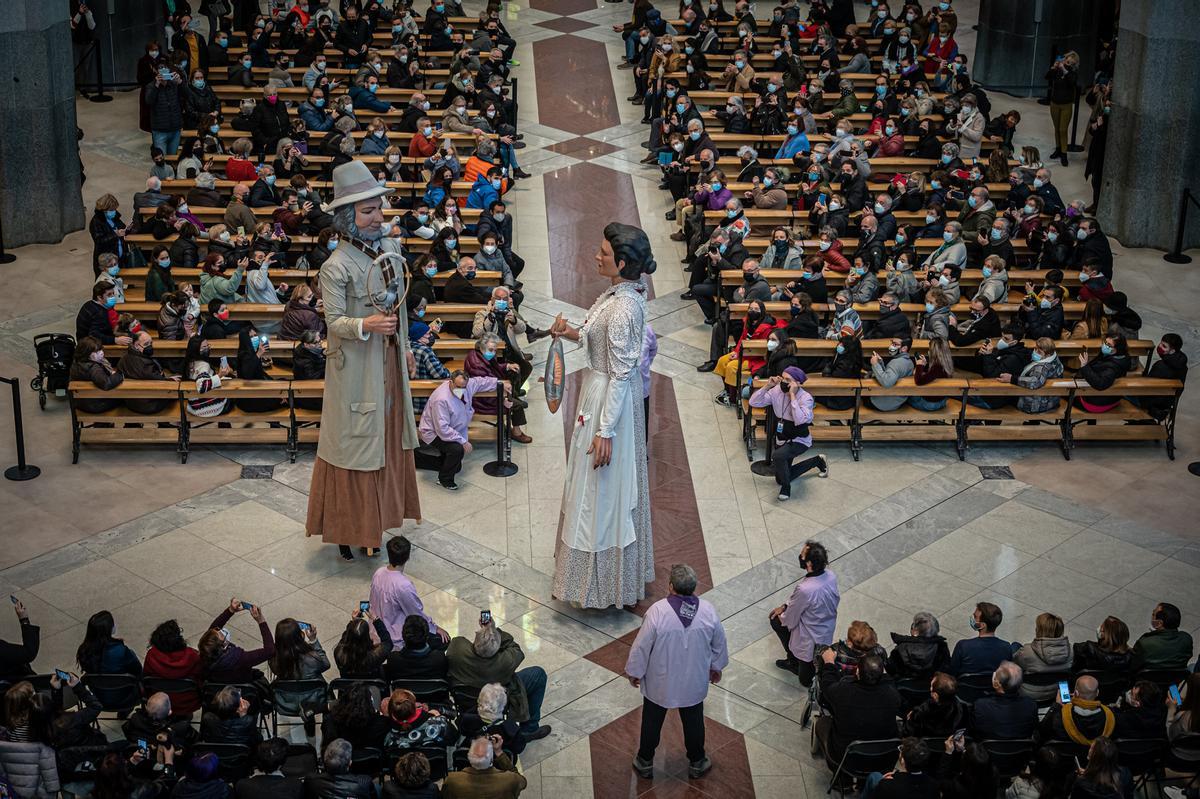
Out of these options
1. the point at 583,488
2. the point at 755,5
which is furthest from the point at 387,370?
the point at 755,5

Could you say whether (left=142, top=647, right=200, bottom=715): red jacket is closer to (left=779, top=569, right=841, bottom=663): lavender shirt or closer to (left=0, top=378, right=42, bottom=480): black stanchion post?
(left=779, top=569, right=841, bottom=663): lavender shirt

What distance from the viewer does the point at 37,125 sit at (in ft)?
66.4

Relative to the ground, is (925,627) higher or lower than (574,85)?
lower

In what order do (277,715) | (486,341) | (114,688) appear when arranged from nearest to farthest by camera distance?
(114,688) < (277,715) < (486,341)

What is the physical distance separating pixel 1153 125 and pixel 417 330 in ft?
37.4

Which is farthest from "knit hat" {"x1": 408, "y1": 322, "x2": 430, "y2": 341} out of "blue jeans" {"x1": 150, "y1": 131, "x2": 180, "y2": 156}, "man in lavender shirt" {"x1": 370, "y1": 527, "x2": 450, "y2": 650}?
"blue jeans" {"x1": 150, "y1": 131, "x2": 180, "y2": 156}

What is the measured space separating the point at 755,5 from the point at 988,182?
14.3m

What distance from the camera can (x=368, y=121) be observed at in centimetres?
2414

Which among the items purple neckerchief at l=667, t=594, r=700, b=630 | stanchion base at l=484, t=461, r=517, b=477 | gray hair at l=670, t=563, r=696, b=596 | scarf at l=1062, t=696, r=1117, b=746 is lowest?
stanchion base at l=484, t=461, r=517, b=477

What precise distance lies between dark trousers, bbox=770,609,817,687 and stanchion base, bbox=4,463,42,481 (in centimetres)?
761

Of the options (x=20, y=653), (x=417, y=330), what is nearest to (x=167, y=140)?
(x=417, y=330)

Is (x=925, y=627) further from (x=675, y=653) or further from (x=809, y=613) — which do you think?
(x=675, y=653)

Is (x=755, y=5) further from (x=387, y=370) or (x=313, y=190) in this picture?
(x=387, y=370)

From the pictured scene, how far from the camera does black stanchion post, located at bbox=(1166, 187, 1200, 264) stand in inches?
827
